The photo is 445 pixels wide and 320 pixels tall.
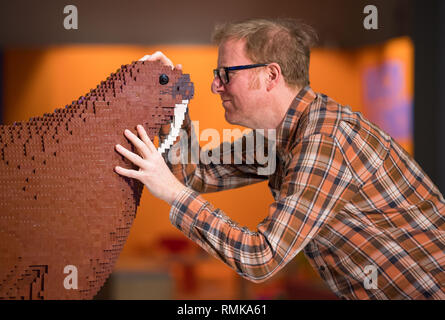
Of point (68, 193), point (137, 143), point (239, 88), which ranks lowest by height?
point (68, 193)

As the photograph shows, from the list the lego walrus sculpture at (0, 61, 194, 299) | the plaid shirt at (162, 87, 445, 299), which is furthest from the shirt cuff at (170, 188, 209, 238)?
the lego walrus sculpture at (0, 61, 194, 299)

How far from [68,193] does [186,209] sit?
267 mm

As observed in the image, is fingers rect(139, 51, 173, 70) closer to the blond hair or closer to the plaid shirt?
the blond hair

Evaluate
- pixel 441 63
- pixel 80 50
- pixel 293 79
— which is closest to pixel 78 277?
pixel 293 79

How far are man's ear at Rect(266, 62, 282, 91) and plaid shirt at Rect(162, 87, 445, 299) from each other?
8cm

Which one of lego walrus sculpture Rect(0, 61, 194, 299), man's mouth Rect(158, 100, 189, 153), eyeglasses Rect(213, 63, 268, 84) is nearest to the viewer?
lego walrus sculpture Rect(0, 61, 194, 299)

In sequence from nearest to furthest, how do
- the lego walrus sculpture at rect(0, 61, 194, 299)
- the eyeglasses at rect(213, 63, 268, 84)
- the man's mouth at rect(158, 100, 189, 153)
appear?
the lego walrus sculpture at rect(0, 61, 194, 299)
the man's mouth at rect(158, 100, 189, 153)
the eyeglasses at rect(213, 63, 268, 84)

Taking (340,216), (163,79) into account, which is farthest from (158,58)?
(340,216)

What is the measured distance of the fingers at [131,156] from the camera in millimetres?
1034

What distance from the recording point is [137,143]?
1.04 meters

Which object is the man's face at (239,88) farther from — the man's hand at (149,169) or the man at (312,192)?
the man's hand at (149,169)

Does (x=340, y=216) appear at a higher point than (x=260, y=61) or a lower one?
lower

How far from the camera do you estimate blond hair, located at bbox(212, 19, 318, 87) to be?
128 centimetres

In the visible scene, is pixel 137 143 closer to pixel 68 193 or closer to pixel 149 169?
pixel 149 169
